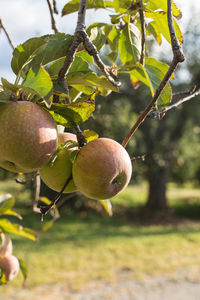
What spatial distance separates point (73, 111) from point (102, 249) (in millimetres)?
5347

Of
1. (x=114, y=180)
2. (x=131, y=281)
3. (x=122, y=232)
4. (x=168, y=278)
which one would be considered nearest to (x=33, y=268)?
(x=131, y=281)

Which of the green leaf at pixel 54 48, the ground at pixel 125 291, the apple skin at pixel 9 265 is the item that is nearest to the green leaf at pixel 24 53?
the green leaf at pixel 54 48

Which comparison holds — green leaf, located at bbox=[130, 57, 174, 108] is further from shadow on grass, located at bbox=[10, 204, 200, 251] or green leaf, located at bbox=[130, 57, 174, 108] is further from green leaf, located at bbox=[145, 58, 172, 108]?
shadow on grass, located at bbox=[10, 204, 200, 251]

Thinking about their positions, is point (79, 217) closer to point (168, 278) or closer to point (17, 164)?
point (168, 278)

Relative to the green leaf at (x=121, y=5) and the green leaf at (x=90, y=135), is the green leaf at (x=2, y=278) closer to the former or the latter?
the green leaf at (x=90, y=135)

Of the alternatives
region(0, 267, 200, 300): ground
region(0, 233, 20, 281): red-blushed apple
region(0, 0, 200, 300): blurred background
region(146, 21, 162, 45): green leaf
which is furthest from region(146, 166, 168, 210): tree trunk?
region(146, 21, 162, 45): green leaf

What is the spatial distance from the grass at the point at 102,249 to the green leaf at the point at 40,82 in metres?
3.38

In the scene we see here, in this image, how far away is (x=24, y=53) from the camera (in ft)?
1.61

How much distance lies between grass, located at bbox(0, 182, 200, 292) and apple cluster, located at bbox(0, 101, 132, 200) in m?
3.29

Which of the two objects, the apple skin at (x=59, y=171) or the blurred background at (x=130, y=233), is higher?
the apple skin at (x=59, y=171)

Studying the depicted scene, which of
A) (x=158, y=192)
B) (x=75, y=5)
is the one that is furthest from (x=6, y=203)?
(x=158, y=192)

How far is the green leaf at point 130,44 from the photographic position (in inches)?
27.2

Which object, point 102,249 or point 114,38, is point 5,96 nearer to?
point 114,38

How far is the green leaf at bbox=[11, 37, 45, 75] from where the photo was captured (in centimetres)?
48
